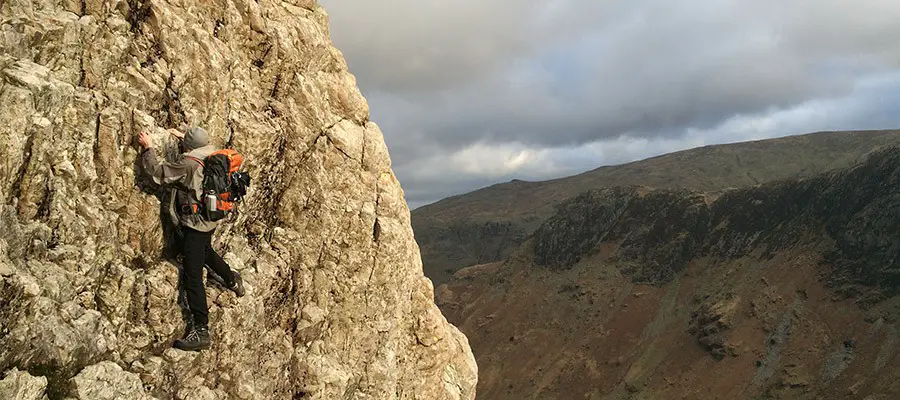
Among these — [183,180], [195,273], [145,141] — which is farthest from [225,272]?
[145,141]

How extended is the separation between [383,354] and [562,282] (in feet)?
340

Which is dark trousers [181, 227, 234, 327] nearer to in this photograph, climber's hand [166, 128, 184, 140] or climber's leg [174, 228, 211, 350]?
climber's leg [174, 228, 211, 350]

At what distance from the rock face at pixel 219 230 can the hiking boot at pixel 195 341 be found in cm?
26

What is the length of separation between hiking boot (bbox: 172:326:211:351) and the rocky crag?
75457 millimetres

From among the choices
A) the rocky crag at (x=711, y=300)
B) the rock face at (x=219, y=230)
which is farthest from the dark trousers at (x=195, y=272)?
the rocky crag at (x=711, y=300)

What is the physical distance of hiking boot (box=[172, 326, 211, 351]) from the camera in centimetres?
990

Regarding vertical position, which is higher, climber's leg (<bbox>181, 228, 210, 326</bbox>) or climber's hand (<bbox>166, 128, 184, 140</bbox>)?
climber's hand (<bbox>166, 128, 184, 140</bbox>)

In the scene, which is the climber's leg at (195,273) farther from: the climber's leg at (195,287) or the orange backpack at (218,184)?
the orange backpack at (218,184)

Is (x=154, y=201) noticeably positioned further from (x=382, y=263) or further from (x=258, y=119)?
(x=382, y=263)

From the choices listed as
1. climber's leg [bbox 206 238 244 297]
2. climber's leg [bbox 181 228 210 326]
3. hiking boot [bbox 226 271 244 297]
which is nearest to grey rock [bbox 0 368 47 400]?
climber's leg [bbox 181 228 210 326]

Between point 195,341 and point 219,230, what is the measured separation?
2.46 m

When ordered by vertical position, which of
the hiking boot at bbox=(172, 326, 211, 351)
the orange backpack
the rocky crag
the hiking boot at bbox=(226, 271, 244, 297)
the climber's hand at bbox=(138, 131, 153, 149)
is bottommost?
the rocky crag

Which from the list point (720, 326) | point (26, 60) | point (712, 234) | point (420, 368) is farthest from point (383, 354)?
point (712, 234)

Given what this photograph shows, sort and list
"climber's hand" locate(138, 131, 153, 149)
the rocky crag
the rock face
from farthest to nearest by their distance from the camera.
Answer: the rocky crag, "climber's hand" locate(138, 131, 153, 149), the rock face
